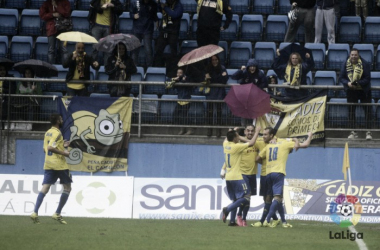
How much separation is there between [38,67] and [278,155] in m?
6.43

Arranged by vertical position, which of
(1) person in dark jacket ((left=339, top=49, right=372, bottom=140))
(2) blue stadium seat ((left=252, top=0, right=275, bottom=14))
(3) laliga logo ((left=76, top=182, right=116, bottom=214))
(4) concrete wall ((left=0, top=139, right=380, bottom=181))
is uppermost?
(2) blue stadium seat ((left=252, top=0, right=275, bottom=14))

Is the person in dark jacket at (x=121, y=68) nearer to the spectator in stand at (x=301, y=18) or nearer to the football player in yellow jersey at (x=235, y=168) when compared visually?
the football player in yellow jersey at (x=235, y=168)

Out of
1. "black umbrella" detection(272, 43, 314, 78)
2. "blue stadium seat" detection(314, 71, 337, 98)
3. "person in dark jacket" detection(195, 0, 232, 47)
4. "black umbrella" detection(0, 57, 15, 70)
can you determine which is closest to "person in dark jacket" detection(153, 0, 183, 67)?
"person in dark jacket" detection(195, 0, 232, 47)

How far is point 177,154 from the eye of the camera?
1894 centimetres

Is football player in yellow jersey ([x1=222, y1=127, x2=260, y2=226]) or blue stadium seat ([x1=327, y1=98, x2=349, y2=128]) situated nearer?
football player in yellow jersey ([x1=222, y1=127, x2=260, y2=226])

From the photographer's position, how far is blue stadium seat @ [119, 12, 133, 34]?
2228cm

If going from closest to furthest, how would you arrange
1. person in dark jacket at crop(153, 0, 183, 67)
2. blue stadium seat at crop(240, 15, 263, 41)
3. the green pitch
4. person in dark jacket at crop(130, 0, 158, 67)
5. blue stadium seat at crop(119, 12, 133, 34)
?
the green pitch → person in dark jacket at crop(153, 0, 183, 67) → person in dark jacket at crop(130, 0, 158, 67) → blue stadium seat at crop(240, 15, 263, 41) → blue stadium seat at crop(119, 12, 133, 34)

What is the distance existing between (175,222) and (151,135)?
8.35 feet

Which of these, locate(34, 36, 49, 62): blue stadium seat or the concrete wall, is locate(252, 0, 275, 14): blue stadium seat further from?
locate(34, 36, 49, 62): blue stadium seat

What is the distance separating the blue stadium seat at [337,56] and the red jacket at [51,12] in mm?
6640

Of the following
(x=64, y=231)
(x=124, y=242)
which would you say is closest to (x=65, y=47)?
(x=64, y=231)

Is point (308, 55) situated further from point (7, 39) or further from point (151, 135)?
point (7, 39)

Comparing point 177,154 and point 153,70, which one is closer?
point 177,154

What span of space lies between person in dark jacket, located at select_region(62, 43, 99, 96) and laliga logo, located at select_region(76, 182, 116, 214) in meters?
2.21
